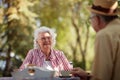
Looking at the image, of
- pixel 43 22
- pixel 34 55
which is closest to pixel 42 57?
pixel 34 55

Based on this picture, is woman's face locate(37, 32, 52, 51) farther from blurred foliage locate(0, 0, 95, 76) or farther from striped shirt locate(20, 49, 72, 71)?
blurred foliage locate(0, 0, 95, 76)

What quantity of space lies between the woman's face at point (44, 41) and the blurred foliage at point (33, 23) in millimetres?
2625

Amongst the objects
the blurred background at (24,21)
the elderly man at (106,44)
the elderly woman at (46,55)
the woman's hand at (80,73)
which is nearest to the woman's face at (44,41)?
the elderly woman at (46,55)

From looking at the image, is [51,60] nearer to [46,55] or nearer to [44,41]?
[46,55]

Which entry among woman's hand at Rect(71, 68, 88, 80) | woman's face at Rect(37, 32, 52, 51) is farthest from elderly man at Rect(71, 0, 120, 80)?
woman's face at Rect(37, 32, 52, 51)

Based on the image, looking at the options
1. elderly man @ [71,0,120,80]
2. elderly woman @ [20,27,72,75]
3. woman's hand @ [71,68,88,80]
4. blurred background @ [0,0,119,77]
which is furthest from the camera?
blurred background @ [0,0,119,77]

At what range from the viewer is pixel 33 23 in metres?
16.0

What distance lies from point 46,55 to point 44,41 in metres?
0.22

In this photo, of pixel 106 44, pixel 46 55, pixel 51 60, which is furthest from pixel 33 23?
pixel 106 44

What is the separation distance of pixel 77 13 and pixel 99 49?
19100 millimetres

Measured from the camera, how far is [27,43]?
16.2 meters

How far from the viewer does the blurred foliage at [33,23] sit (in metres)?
14.5

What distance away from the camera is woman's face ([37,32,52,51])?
5.32 m

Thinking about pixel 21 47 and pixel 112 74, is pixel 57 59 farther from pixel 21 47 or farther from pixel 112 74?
pixel 21 47
